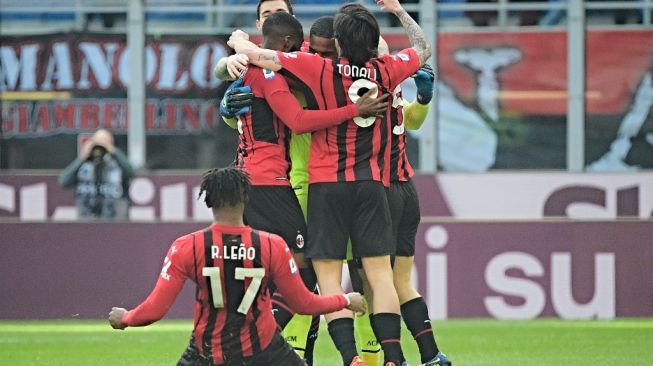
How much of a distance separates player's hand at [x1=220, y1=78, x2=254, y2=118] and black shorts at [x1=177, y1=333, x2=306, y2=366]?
2.13 m

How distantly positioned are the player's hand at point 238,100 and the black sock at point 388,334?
1.40 m

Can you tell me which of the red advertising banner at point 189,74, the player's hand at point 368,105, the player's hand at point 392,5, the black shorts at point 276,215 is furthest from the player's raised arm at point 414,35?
the red advertising banner at point 189,74

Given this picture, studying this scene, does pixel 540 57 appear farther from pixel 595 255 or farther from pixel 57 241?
pixel 57 241

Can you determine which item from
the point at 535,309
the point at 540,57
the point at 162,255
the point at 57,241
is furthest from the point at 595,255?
the point at 540,57

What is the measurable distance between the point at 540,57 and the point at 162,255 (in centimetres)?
792

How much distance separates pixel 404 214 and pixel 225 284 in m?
2.47

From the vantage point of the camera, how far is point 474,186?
20.3 meters

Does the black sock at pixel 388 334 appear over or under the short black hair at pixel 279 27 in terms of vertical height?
under

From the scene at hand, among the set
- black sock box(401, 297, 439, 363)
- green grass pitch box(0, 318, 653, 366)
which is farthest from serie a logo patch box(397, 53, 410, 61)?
green grass pitch box(0, 318, 653, 366)

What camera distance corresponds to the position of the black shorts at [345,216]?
895cm

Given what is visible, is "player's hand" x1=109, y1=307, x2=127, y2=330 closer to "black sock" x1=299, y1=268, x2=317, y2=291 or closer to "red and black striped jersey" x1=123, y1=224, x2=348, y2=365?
"red and black striped jersey" x1=123, y1=224, x2=348, y2=365

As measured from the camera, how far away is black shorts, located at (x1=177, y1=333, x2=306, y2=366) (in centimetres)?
724

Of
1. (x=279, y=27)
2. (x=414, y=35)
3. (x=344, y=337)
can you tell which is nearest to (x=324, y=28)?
(x=279, y=27)

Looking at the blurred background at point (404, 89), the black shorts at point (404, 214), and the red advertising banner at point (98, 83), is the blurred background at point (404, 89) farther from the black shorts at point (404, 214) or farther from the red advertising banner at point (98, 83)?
the black shorts at point (404, 214)
